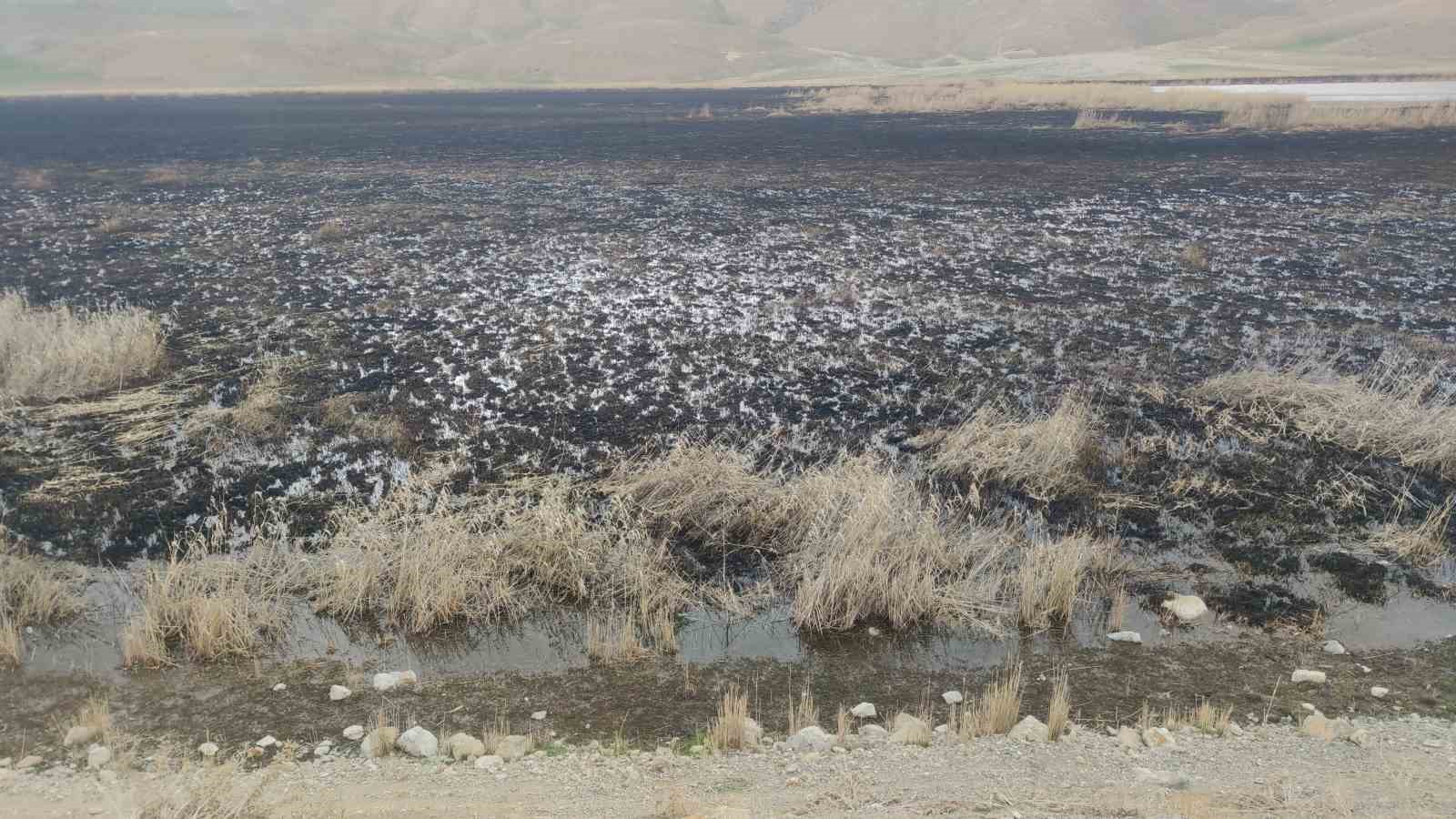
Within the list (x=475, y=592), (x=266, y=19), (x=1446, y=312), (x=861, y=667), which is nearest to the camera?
(x=861, y=667)

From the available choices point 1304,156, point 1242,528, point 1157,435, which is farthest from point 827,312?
point 1304,156

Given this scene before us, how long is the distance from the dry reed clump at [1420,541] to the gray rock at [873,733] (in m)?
5.72

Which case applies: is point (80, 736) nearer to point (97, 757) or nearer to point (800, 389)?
point (97, 757)

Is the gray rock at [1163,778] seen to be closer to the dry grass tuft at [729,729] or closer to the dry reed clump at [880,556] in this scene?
the dry reed clump at [880,556]

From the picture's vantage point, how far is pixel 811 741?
6.08 meters

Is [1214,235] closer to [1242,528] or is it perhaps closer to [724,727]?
[1242,528]

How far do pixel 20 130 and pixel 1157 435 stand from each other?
58.7m

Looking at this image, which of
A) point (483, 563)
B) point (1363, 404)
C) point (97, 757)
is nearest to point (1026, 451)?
point (1363, 404)

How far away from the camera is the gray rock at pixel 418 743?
5984 millimetres

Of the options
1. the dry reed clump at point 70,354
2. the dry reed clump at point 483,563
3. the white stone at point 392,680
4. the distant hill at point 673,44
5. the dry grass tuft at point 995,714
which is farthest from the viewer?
the distant hill at point 673,44

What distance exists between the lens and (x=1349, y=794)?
17.0 feet

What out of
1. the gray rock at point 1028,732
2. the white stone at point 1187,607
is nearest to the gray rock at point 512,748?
the gray rock at point 1028,732

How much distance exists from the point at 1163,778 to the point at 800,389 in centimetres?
785

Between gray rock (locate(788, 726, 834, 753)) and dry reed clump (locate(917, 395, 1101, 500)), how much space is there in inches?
181
